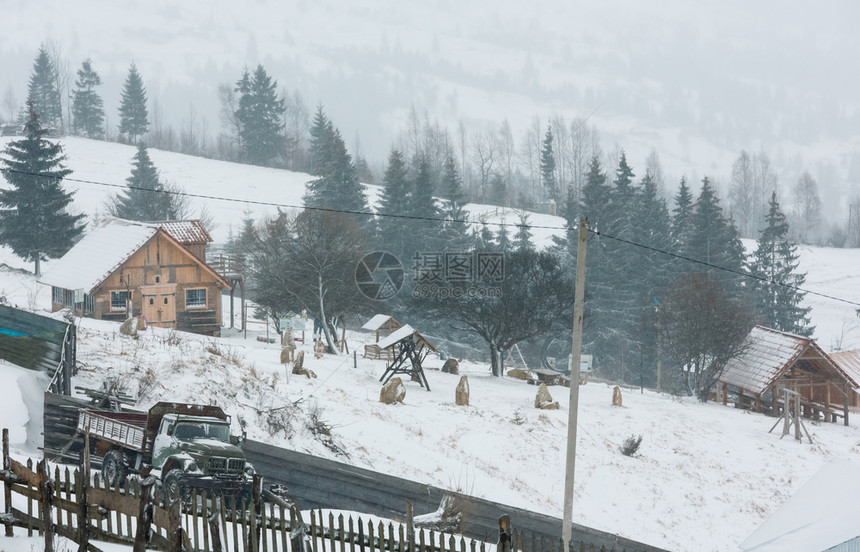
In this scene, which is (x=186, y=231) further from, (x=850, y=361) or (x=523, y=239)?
(x=850, y=361)

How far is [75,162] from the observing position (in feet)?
321

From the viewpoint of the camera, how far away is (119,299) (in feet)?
150

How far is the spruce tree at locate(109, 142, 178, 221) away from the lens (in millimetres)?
72375

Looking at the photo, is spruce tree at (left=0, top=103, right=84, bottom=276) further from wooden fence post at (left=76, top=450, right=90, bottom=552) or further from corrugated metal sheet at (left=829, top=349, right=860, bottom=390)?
corrugated metal sheet at (left=829, top=349, right=860, bottom=390)

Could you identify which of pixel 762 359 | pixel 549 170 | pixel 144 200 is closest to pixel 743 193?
pixel 549 170

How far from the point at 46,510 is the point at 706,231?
74.1 meters

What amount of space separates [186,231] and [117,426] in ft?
116

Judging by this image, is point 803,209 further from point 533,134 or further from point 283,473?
point 283,473

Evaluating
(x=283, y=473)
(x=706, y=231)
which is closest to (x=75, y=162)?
(x=706, y=231)

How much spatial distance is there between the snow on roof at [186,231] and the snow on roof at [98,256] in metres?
2.44

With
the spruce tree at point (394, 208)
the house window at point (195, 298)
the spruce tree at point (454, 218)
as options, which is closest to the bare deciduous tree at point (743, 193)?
the spruce tree at point (454, 218)

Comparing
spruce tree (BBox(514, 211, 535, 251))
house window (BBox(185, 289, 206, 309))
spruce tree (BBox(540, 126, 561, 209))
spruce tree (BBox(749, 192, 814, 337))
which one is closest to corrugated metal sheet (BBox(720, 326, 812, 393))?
spruce tree (BBox(749, 192, 814, 337))

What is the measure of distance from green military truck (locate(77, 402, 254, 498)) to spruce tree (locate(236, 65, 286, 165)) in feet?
334

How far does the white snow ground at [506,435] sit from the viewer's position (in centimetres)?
2347
